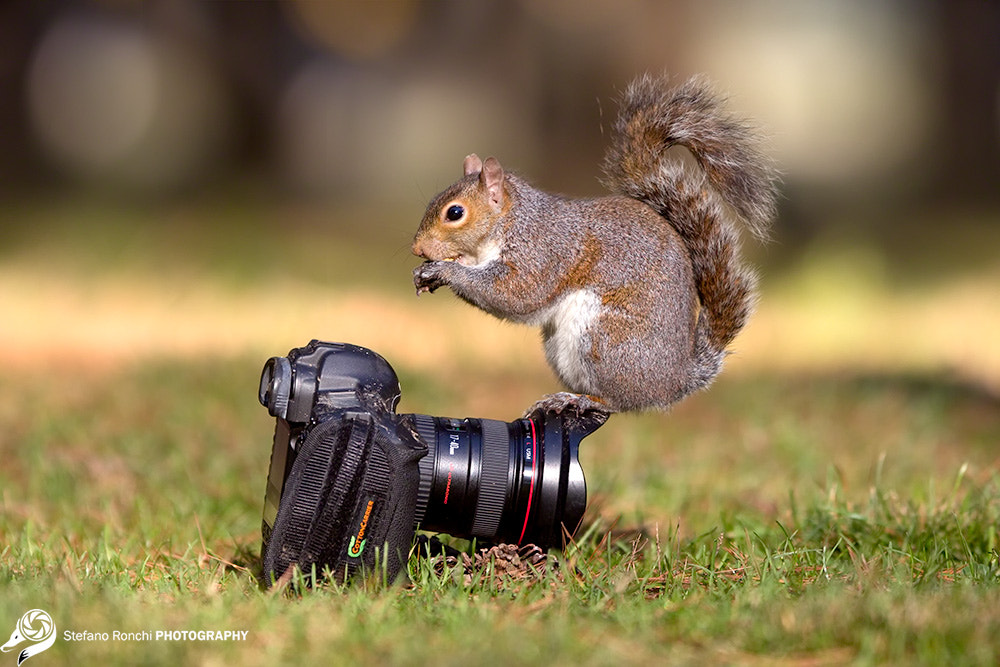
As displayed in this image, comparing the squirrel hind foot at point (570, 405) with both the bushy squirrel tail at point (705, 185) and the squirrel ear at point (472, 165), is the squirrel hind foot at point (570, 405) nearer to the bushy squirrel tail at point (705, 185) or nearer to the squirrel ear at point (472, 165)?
the bushy squirrel tail at point (705, 185)

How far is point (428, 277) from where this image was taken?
290 cm

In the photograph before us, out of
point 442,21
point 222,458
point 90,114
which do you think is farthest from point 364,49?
point 222,458

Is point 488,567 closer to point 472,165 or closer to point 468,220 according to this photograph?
point 468,220

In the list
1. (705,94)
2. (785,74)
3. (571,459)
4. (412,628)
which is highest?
(785,74)

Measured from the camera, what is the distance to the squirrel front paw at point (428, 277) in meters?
2.90

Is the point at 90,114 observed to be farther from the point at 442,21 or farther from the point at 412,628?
the point at 412,628

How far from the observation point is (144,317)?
6.89 meters

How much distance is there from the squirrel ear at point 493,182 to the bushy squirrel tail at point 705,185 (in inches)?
13.0

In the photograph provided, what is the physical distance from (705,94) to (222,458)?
7.65 feet

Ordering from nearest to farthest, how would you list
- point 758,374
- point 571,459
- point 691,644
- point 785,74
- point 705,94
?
1. point 691,644
2. point 571,459
3. point 705,94
4. point 758,374
5. point 785,74

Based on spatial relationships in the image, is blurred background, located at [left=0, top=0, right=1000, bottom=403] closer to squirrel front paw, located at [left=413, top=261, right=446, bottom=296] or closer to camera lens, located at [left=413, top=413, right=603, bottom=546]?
squirrel front paw, located at [left=413, top=261, right=446, bottom=296]

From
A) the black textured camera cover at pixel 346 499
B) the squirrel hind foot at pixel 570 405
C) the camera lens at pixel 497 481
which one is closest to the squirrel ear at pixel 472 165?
the squirrel hind foot at pixel 570 405

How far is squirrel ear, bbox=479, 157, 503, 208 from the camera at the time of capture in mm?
3113

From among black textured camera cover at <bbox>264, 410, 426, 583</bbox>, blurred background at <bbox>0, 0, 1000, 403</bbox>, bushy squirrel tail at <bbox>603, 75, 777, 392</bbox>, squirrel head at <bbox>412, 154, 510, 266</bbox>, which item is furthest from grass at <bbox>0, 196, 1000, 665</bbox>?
blurred background at <bbox>0, 0, 1000, 403</bbox>
